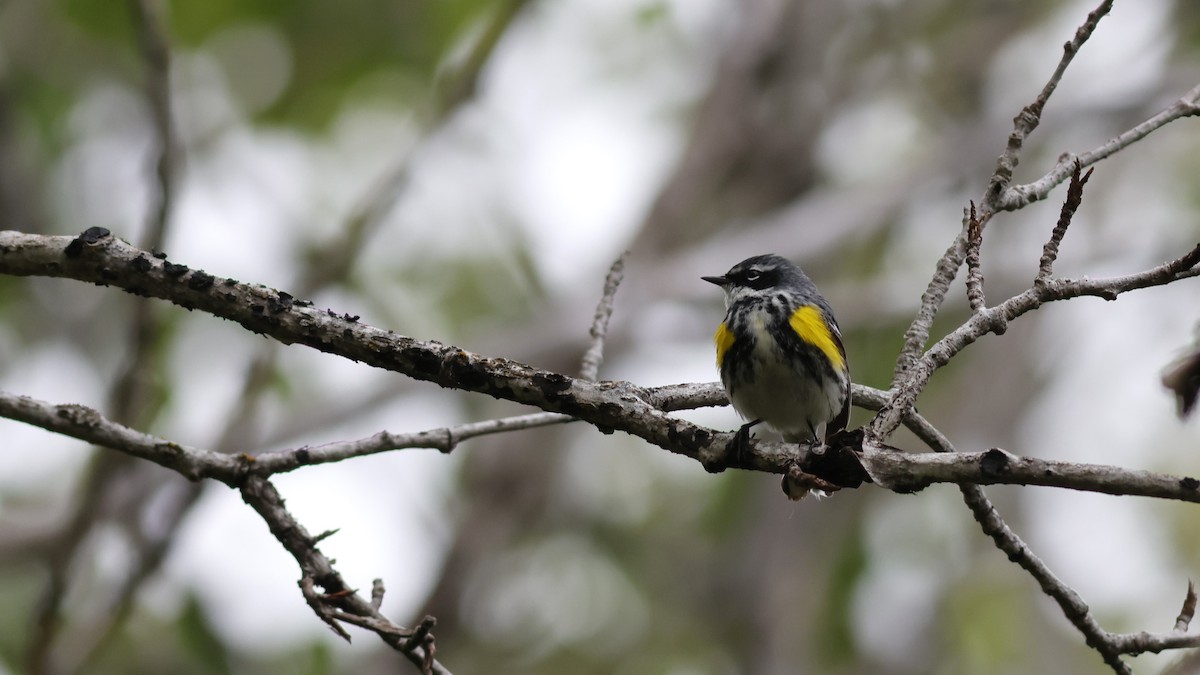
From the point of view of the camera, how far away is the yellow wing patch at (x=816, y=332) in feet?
15.0

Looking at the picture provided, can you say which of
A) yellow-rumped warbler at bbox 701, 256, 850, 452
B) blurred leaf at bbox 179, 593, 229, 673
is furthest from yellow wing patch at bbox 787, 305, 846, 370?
blurred leaf at bbox 179, 593, 229, 673

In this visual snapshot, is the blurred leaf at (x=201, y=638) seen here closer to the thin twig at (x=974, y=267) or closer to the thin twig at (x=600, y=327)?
the thin twig at (x=600, y=327)

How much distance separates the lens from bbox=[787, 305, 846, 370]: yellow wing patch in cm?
457

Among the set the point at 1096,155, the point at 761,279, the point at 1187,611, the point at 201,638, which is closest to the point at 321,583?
the point at 1187,611

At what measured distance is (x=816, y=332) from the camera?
4.66m

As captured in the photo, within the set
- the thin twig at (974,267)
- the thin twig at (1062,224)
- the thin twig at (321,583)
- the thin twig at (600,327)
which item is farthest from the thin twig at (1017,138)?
the thin twig at (321,583)

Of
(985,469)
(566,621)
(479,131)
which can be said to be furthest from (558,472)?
(985,469)

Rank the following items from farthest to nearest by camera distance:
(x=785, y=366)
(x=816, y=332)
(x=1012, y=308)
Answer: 1. (x=816, y=332)
2. (x=785, y=366)
3. (x=1012, y=308)

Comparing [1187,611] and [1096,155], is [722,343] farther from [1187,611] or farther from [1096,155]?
[1187,611]

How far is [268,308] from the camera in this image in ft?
8.68

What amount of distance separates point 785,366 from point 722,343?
31 centimetres

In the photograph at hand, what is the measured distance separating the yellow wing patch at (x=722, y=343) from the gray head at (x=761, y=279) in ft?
1.15

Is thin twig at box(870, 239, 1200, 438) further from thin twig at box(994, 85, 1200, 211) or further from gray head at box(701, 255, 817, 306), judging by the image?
gray head at box(701, 255, 817, 306)

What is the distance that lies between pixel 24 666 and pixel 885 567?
9.78 m
